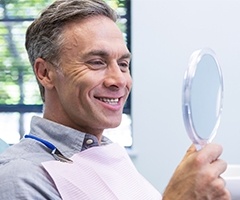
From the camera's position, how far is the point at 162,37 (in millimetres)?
2365

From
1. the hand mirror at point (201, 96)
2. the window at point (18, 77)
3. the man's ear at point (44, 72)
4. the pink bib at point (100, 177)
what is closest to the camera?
the hand mirror at point (201, 96)

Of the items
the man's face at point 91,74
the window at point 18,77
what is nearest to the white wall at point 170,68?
the window at point 18,77

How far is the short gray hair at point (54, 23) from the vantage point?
1000mm

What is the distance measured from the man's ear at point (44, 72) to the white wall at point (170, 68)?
1.37 meters

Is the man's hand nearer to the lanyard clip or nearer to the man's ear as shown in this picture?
the lanyard clip

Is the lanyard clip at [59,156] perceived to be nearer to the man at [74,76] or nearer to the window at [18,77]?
the man at [74,76]

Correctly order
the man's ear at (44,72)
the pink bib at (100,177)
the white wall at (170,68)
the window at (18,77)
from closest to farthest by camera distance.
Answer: the pink bib at (100,177), the man's ear at (44,72), the white wall at (170,68), the window at (18,77)

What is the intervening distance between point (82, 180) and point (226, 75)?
154cm

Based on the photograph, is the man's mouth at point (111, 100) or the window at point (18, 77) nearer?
the man's mouth at point (111, 100)

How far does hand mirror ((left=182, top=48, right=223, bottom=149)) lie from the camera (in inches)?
27.0

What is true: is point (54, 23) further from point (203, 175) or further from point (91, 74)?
point (203, 175)

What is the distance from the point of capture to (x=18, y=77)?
2.63 meters

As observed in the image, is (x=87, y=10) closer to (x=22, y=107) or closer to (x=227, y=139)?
(x=227, y=139)

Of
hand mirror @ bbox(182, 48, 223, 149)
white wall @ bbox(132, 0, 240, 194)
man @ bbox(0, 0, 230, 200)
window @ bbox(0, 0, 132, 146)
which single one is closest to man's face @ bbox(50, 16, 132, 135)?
man @ bbox(0, 0, 230, 200)
